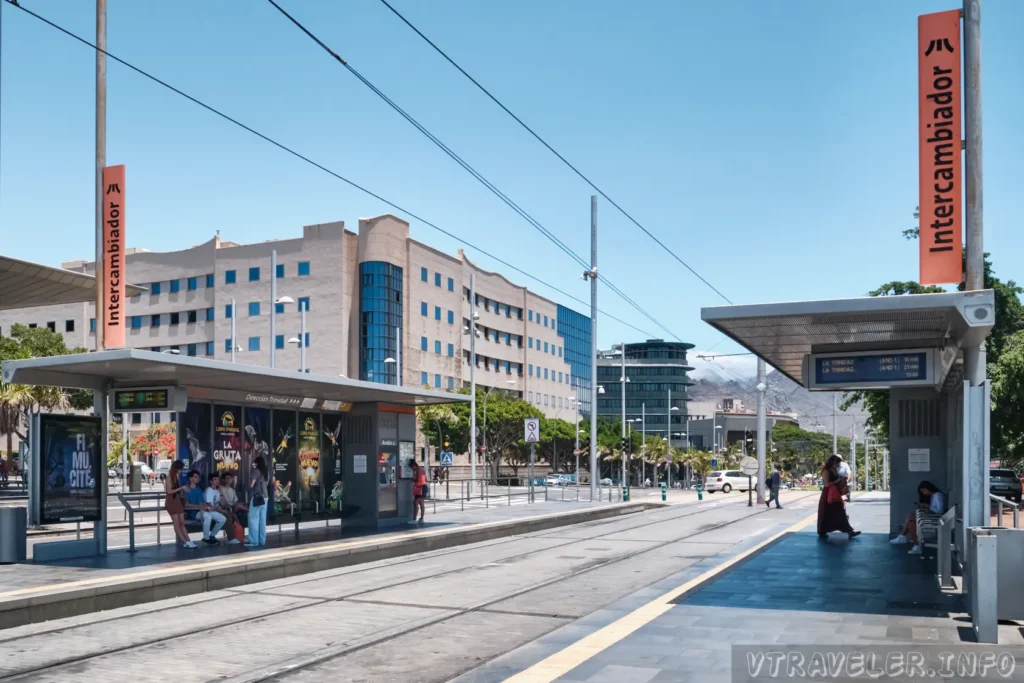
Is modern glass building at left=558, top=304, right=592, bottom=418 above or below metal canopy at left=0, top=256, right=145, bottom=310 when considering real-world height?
above

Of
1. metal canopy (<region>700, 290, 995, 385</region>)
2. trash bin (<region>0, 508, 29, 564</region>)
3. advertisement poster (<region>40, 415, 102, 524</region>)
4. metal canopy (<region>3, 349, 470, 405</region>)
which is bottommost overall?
trash bin (<region>0, 508, 29, 564</region>)

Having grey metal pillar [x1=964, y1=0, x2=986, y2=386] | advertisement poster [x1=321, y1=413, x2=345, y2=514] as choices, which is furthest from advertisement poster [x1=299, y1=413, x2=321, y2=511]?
grey metal pillar [x1=964, y1=0, x2=986, y2=386]

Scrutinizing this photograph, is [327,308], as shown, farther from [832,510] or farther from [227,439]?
[832,510]

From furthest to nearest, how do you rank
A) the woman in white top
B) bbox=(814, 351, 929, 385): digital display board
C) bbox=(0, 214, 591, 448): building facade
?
bbox=(0, 214, 591, 448): building facade, the woman in white top, bbox=(814, 351, 929, 385): digital display board

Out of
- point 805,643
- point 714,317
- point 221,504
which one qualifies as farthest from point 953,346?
point 221,504

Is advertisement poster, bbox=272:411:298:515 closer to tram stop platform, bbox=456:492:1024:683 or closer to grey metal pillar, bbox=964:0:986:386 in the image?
tram stop platform, bbox=456:492:1024:683

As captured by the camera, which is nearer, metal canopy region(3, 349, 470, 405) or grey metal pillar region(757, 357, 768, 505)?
metal canopy region(3, 349, 470, 405)

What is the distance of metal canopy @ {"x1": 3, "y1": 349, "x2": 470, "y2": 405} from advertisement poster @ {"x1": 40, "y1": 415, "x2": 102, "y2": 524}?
71 cm

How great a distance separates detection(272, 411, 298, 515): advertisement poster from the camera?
2064 centimetres

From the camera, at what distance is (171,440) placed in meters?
65.8

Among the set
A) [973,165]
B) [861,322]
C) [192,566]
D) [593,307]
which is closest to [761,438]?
[593,307]

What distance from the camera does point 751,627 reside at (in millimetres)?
10219

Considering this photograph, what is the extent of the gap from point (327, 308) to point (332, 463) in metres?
57.7

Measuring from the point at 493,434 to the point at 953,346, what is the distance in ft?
211
